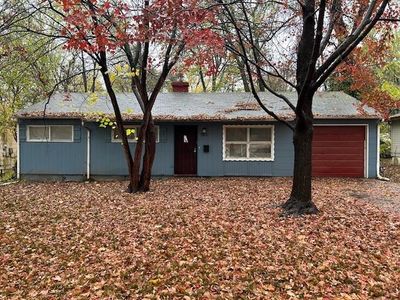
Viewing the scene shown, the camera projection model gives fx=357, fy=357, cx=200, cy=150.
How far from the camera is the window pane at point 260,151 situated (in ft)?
43.9

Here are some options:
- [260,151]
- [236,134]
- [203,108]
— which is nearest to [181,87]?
[203,108]

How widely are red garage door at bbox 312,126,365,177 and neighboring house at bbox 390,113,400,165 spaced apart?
6798 mm

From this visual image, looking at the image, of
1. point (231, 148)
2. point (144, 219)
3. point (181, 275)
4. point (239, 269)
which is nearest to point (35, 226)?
point (144, 219)

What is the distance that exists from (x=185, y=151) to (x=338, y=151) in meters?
5.74

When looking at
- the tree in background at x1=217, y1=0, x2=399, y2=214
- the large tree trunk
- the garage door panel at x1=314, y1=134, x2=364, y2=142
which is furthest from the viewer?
the garage door panel at x1=314, y1=134, x2=364, y2=142

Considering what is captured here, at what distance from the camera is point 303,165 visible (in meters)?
7.11

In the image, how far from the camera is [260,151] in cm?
1338

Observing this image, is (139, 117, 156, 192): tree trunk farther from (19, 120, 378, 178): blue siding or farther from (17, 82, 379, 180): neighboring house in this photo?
(19, 120, 378, 178): blue siding

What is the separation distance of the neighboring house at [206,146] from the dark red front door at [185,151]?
0.04m

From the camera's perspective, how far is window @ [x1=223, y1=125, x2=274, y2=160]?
1335cm

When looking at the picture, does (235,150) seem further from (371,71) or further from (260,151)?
(371,71)

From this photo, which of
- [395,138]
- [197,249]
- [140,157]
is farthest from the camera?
[395,138]

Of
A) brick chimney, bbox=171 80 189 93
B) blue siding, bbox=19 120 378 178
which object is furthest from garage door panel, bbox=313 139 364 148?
brick chimney, bbox=171 80 189 93

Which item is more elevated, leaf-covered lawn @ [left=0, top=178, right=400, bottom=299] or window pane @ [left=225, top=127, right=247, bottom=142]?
window pane @ [left=225, top=127, right=247, bottom=142]
